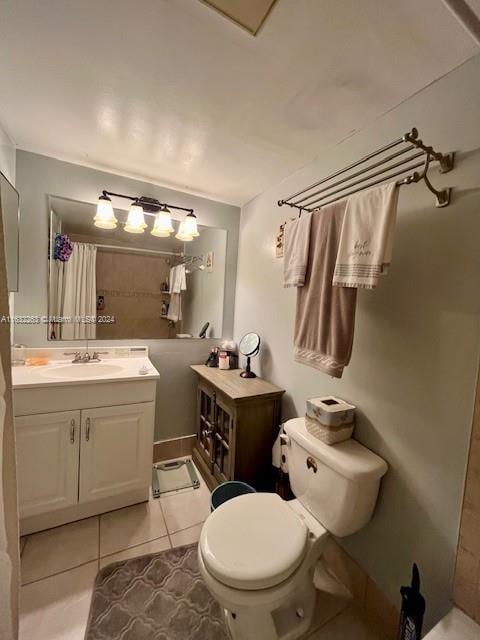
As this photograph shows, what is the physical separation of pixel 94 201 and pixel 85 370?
3.73 ft

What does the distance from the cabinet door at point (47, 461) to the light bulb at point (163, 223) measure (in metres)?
1.30

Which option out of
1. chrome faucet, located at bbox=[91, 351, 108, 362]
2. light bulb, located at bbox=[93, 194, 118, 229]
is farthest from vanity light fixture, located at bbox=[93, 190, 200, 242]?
chrome faucet, located at bbox=[91, 351, 108, 362]

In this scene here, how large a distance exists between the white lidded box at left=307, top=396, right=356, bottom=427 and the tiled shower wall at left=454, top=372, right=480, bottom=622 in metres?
0.42

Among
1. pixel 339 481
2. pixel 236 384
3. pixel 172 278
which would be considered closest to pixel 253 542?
pixel 339 481

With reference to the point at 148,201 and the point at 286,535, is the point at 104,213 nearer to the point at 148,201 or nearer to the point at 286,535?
the point at 148,201

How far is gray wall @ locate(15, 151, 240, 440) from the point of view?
159 cm

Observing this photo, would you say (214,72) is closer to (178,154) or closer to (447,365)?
(178,154)

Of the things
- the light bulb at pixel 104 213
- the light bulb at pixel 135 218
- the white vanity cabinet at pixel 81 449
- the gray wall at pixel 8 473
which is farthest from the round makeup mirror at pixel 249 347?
the gray wall at pixel 8 473

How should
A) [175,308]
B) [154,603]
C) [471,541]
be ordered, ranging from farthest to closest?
[175,308], [154,603], [471,541]

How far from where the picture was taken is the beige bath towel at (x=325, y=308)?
1089 millimetres

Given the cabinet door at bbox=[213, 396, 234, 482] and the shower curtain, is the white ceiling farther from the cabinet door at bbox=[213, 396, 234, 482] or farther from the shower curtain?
the cabinet door at bbox=[213, 396, 234, 482]

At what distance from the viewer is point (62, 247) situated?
5.57 feet

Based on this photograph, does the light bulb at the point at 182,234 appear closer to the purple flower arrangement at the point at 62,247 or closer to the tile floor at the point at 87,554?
the purple flower arrangement at the point at 62,247

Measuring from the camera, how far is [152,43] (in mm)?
874
